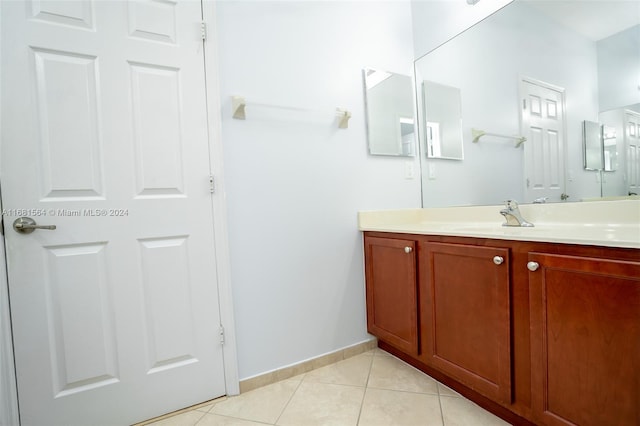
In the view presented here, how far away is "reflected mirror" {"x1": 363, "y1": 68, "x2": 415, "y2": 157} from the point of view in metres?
1.78

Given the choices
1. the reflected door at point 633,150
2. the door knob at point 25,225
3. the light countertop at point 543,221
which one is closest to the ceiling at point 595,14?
the reflected door at point 633,150

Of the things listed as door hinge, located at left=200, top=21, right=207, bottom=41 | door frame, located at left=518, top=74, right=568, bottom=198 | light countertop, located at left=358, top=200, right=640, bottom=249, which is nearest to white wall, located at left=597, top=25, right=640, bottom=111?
door frame, located at left=518, top=74, right=568, bottom=198

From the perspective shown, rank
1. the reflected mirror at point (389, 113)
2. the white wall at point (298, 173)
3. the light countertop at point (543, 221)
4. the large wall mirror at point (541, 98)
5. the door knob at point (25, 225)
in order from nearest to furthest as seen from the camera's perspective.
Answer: the light countertop at point (543, 221) < the door knob at point (25, 225) < the large wall mirror at point (541, 98) < the white wall at point (298, 173) < the reflected mirror at point (389, 113)

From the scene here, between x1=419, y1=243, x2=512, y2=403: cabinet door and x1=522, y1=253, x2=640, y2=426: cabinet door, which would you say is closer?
x1=522, y1=253, x2=640, y2=426: cabinet door

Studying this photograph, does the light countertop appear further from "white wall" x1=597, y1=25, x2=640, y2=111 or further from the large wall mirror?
"white wall" x1=597, y1=25, x2=640, y2=111

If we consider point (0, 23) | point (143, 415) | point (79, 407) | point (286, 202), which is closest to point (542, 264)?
point (286, 202)

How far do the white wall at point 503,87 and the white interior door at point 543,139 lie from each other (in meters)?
0.03

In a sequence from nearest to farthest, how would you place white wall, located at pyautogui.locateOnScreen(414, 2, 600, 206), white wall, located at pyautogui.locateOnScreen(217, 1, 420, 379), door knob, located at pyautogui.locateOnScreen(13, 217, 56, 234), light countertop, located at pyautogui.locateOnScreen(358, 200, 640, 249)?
light countertop, located at pyautogui.locateOnScreen(358, 200, 640, 249), door knob, located at pyautogui.locateOnScreen(13, 217, 56, 234), white wall, located at pyautogui.locateOnScreen(414, 2, 600, 206), white wall, located at pyautogui.locateOnScreen(217, 1, 420, 379)

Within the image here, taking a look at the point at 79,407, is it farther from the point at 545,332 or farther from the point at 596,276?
the point at 596,276

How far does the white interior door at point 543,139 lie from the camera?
136 cm

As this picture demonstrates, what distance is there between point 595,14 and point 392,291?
5.24 ft

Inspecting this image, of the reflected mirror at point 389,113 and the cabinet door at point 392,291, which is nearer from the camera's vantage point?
the cabinet door at point 392,291

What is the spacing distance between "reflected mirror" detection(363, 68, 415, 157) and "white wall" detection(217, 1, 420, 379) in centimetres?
6

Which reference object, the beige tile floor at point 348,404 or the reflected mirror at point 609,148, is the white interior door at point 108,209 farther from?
the reflected mirror at point 609,148
